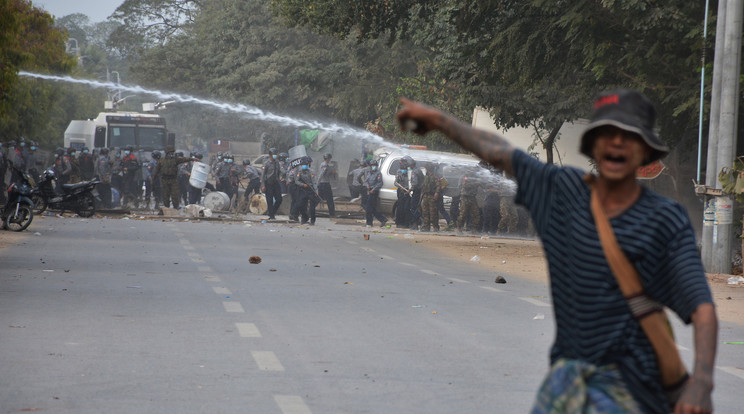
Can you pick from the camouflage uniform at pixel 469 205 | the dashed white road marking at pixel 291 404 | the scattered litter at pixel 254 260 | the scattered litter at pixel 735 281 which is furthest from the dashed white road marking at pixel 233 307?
the camouflage uniform at pixel 469 205

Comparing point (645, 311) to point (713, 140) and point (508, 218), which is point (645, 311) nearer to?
point (713, 140)

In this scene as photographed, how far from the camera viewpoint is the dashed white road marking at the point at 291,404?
6605mm

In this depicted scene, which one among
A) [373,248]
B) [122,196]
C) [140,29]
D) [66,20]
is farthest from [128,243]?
[66,20]

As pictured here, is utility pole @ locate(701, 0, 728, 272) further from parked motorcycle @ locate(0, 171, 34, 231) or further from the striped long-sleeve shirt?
the striped long-sleeve shirt

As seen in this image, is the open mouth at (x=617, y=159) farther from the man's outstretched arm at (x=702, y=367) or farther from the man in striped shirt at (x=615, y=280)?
the man's outstretched arm at (x=702, y=367)

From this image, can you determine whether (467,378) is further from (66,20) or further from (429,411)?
(66,20)

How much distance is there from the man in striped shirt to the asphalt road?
345 centimetres

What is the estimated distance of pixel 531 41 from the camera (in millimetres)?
20719

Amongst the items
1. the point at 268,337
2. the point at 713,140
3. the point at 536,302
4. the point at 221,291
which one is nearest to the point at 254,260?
Answer: the point at 221,291

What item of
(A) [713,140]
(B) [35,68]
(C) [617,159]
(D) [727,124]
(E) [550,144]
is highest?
(B) [35,68]

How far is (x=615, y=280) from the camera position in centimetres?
328

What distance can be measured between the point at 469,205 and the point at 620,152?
88.3 feet

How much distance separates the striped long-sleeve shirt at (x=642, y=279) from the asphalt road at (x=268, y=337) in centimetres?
348

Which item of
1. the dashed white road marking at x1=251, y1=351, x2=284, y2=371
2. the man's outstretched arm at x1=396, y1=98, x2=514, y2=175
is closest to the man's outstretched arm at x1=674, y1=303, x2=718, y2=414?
the man's outstretched arm at x1=396, y1=98, x2=514, y2=175
